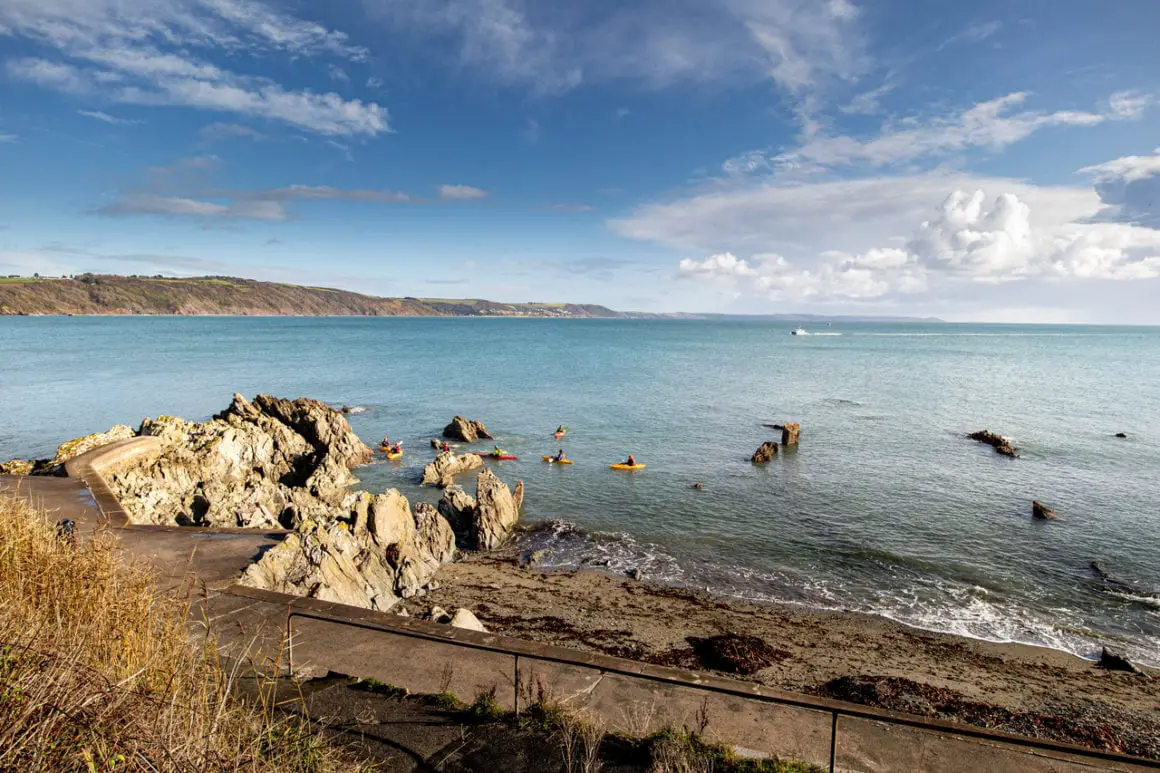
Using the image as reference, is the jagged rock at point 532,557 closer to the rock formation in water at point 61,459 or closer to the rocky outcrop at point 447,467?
the rocky outcrop at point 447,467

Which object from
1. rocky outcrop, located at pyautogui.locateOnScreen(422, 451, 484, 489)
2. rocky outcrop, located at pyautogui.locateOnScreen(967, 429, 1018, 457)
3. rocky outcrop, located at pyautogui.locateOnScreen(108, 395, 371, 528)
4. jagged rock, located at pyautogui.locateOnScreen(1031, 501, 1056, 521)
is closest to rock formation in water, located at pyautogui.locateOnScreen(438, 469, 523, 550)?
rocky outcrop, located at pyautogui.locateOnScreen(108, 395, 371, 528)

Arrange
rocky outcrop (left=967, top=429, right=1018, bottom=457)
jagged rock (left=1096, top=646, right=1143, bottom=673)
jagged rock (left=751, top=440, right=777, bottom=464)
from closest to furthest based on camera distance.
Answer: jagged rock (left=1096, top=646, right=1143, bottom=673) → jagged rock (left=751, top=440, right=777, bottom=464) → rocky outcrop (left=967, top=429, right=1018, bottom=457)

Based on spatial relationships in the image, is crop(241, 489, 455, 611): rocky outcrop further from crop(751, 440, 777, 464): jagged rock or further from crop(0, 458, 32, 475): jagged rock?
crop(751, 440, 777, 464): jagged rock

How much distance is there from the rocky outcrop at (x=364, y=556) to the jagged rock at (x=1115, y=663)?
20061mm

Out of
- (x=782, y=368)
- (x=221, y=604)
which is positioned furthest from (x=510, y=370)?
(x=221, y=604)

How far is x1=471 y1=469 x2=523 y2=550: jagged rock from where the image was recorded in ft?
77.3

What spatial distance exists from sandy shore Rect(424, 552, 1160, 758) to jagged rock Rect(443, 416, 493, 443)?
20754 millimetres

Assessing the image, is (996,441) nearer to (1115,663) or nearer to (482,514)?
(1115,663)

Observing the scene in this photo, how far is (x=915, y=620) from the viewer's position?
1825cm

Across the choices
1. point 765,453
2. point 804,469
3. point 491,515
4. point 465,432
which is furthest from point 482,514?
point 804,469

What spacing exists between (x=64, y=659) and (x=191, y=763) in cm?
136

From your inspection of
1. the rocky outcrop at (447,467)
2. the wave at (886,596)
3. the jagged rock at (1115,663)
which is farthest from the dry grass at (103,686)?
Answer: the rocky outcrop at (447,467)

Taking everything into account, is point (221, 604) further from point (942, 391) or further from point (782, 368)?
point (782, 368)

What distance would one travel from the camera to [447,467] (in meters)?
32.6
